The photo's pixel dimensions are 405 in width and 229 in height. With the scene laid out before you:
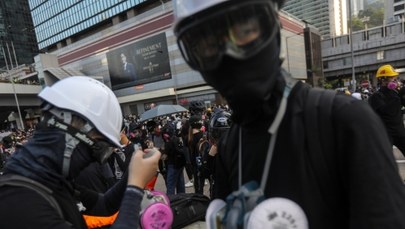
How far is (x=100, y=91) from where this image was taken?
178 centimetres

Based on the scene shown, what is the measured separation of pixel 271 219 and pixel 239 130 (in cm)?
47

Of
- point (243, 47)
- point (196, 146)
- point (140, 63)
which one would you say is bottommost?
point (196, 146)

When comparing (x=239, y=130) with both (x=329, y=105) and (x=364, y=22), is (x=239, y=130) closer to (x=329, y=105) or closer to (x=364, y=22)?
(x=329, y=105)

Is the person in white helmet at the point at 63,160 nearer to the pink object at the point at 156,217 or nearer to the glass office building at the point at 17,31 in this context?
the pink object at the point at 156,217

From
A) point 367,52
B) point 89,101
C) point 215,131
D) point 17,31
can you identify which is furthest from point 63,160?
point 17,31

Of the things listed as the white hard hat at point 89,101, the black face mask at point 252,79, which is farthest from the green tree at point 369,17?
A: the black face mask at point 252,79

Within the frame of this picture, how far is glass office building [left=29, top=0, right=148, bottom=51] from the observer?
56969mm

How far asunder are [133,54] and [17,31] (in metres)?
62.4

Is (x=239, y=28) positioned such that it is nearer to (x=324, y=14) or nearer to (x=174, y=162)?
(x=174, y=162)

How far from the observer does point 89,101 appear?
170 cm

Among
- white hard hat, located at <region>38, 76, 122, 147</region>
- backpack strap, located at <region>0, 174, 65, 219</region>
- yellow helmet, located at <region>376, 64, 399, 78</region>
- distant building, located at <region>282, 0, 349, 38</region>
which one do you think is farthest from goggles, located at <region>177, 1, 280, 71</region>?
distant building, located at <region>282, 0, 349, 38</region>

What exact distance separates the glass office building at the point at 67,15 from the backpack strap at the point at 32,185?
182 ft

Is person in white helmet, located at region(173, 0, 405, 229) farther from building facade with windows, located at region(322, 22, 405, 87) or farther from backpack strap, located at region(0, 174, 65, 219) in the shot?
building facade with windows, located at region(322, 22, 405, 87)

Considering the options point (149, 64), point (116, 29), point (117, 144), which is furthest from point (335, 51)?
point (117, 144)
